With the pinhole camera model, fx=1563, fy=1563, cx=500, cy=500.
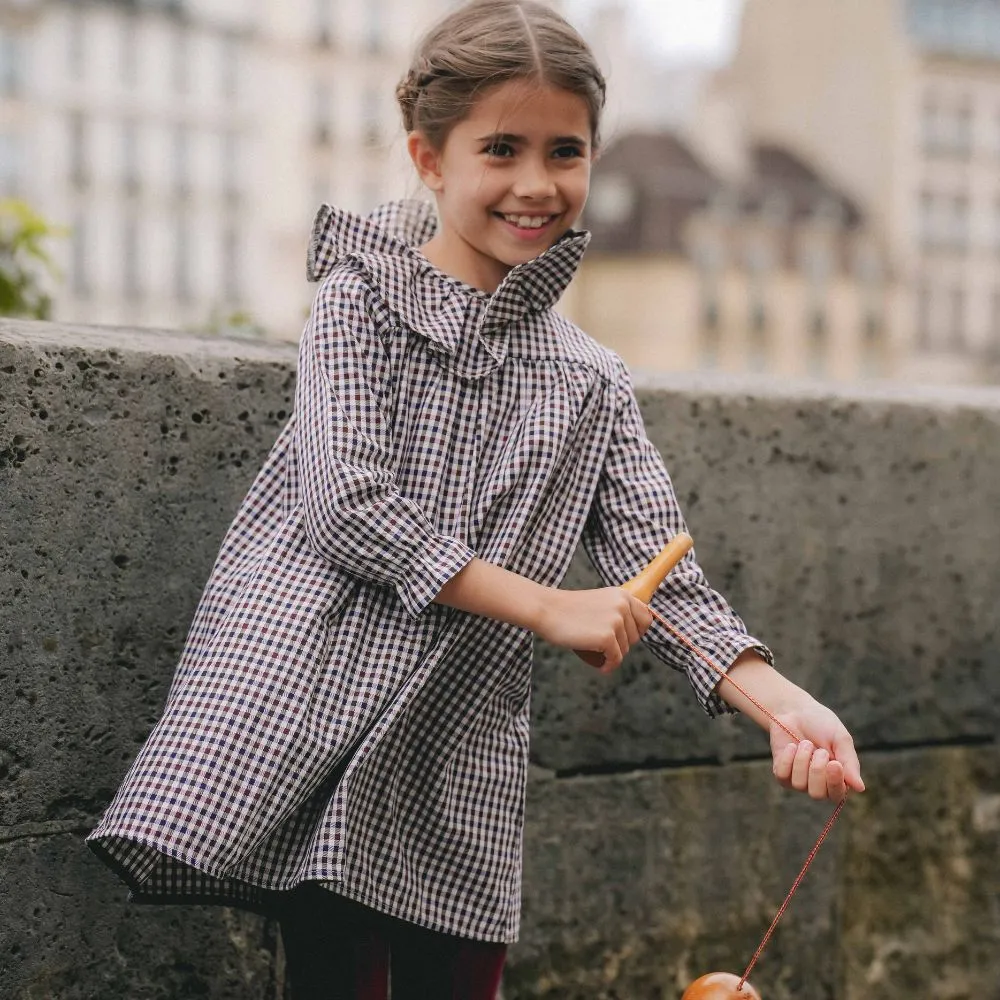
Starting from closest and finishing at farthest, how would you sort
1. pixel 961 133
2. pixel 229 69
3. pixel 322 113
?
pixel 229 69 → pixel 322 113 → pixel 961 133

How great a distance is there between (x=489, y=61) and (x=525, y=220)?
188 mm

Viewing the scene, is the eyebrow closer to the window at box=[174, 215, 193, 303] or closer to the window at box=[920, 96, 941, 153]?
the window at box=[174, 215, 193, 303]

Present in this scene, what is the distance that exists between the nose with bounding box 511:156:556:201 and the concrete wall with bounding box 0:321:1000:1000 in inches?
22.9

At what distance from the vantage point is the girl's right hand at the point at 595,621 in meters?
1.67

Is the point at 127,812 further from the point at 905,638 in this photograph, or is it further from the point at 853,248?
the point at 853,248

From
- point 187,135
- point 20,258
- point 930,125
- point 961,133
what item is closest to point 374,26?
point 187,135

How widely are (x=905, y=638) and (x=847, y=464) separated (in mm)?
372

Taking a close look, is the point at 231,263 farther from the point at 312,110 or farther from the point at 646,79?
the point at 646,79

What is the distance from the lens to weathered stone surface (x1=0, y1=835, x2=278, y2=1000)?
2098 mm

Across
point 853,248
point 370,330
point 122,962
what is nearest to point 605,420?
point 370,330

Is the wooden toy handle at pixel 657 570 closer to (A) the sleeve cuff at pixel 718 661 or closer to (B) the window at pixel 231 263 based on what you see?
(A) the sleeve cuff at pixel 718 661

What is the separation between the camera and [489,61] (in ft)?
5.87

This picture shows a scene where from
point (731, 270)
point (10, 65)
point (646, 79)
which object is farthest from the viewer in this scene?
point (646, 79)

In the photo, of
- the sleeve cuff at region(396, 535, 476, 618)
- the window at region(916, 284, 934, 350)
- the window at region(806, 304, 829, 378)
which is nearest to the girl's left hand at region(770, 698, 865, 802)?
the sleeve cuff at region(396, 535, 476, 618)
